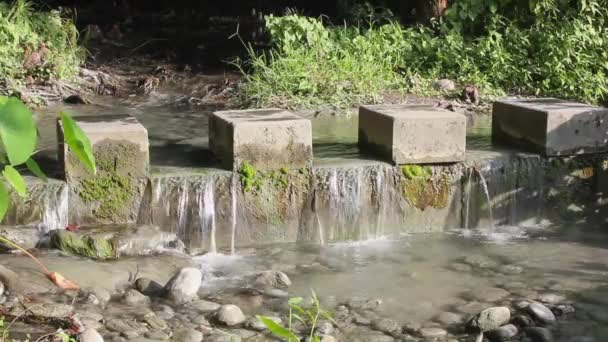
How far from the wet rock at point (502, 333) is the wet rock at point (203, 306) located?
1.50 metres

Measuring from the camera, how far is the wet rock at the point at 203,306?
5.13m

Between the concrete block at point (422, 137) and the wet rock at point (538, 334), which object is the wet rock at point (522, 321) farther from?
the concrete block at point (422, 137)

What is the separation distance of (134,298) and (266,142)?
5.63 feet

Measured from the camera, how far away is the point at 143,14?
1919 cm

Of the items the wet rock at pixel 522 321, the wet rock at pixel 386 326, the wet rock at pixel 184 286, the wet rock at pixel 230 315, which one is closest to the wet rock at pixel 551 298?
the wet rock at pixel 522 321

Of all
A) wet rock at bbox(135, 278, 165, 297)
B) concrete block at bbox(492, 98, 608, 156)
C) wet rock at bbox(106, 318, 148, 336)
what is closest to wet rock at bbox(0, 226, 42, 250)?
wet rock at bbox(135, 278, 165, 297)

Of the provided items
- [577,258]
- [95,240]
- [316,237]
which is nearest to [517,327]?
[577,258]

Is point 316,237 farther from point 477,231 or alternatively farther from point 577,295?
point 577,295

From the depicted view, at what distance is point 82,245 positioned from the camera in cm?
572

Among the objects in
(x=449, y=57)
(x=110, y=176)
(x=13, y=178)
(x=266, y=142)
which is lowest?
(x=110, y=176)

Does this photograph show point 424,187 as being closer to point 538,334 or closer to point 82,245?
point 538,334

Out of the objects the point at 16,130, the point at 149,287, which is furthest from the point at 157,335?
the point at 16,130

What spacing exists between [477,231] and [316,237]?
4.21ft

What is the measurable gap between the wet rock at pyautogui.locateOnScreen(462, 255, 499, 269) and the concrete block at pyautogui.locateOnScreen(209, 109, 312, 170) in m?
1.31
